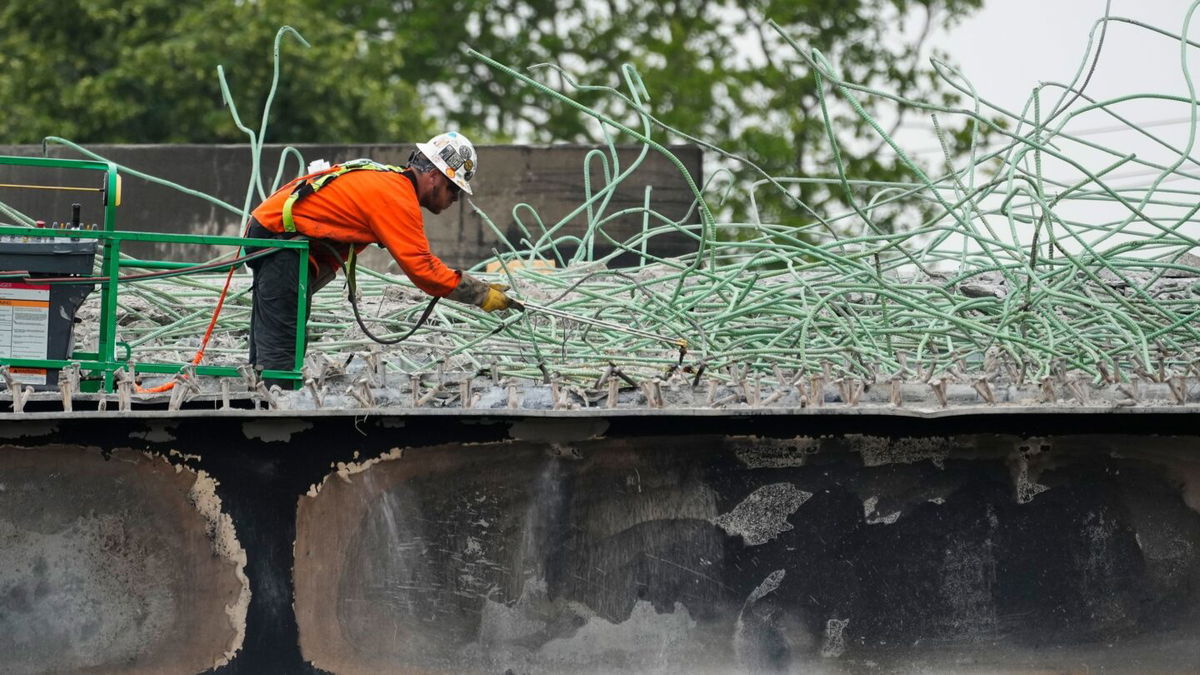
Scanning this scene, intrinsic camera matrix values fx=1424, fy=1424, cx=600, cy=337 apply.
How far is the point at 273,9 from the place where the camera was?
1705 cm

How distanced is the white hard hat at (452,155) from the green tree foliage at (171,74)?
463 inches

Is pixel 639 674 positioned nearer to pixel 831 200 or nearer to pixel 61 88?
pixel 61 88

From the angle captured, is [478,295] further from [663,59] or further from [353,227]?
[663,59]

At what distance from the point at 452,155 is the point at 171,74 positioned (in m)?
12.6

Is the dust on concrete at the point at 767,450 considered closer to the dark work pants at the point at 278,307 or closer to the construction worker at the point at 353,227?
the construction worker at the point at 353,227

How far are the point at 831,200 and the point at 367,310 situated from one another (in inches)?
616

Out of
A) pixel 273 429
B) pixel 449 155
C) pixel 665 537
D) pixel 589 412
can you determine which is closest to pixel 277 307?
pixel 449 155

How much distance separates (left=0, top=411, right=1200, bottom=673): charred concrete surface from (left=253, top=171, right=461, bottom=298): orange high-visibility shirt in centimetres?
93

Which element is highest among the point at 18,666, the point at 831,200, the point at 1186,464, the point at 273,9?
the point at 273,9

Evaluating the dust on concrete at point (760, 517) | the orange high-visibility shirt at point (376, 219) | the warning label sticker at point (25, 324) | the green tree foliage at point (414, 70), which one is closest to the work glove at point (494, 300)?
the orange high-visibility shirt at point (376, 219)

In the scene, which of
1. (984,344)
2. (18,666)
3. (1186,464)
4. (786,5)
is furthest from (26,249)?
(786,5)

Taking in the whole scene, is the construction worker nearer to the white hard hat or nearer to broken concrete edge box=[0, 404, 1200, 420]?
the white hard hat

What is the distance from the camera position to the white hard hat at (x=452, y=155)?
5.13m

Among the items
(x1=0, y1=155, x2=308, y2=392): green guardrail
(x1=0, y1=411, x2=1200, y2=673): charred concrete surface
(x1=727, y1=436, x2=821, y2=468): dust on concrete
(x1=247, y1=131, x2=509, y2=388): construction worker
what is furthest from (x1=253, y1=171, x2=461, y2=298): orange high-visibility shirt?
(x1=727, y1=436, x2=821, y2=468): dust on concrete
